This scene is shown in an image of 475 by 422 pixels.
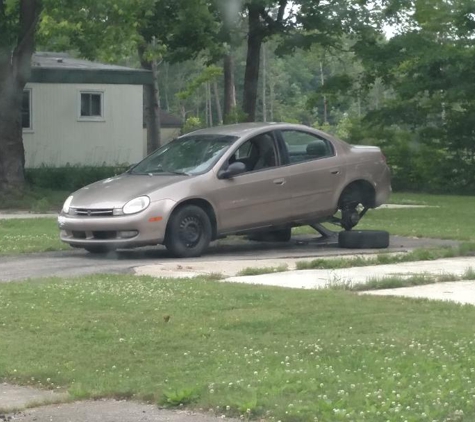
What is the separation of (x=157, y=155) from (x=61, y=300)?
5.89 m

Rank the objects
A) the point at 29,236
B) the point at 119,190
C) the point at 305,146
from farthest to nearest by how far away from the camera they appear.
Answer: the point at 29,236
the point at 305,146
the point at 119,190

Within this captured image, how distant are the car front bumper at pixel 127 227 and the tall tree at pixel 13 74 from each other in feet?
37.0

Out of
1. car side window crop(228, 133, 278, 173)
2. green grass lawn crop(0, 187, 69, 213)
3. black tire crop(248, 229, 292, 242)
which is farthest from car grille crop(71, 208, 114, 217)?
green grass lawn crop(0, 187, 69, 213)

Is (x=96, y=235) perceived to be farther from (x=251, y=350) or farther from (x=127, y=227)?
(x=251, y=350)

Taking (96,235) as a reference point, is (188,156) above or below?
above

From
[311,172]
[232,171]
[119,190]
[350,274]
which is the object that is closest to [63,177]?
[311,172]

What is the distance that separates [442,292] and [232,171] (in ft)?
15.0

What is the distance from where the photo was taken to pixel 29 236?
Answer: 1681cm

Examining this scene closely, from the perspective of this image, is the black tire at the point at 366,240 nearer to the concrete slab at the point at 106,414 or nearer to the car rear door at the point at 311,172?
the car rear door at the point at 311,172

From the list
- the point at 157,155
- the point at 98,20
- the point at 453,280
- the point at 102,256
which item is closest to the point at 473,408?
the point at 453,280

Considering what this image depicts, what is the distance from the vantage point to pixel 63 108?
32.8m

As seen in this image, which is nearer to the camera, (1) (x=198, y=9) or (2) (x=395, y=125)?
(1) (x=198, y=9)

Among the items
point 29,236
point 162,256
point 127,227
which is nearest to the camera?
point 127,227

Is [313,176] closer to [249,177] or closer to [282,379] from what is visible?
[249,177]
